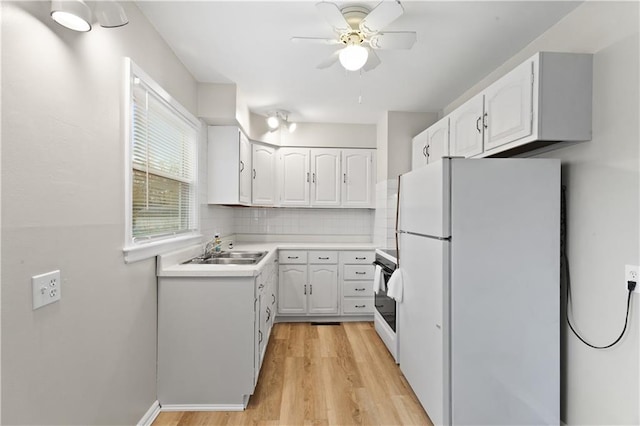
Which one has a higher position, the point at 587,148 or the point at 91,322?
the point at 587,148

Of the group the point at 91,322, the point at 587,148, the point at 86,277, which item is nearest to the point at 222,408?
the point at 91,322

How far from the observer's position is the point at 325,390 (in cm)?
234

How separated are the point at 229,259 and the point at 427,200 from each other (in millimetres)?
1803

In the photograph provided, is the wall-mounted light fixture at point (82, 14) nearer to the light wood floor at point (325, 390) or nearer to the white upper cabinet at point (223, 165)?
the white upper cabinet at point (223, 165)

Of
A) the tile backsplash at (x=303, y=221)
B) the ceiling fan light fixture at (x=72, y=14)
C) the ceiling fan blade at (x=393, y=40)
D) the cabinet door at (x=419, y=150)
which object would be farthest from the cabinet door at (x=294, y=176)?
the ceiling fan light fixture at (x=72, y=14)

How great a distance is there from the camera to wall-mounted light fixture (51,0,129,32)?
111 cm

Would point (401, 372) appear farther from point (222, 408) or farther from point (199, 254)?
point (199, 254)

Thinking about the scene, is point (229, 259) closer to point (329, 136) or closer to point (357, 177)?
point (357, 177)

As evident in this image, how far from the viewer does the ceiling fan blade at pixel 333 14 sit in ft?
4.91

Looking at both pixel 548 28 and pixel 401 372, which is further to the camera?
pixel 401 372

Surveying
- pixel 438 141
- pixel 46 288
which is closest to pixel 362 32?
pixel 438 141

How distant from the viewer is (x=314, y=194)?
415 centimetres

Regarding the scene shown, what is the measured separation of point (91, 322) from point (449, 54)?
2.76 m

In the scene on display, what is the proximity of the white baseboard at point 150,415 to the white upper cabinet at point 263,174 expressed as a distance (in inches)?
91.4
